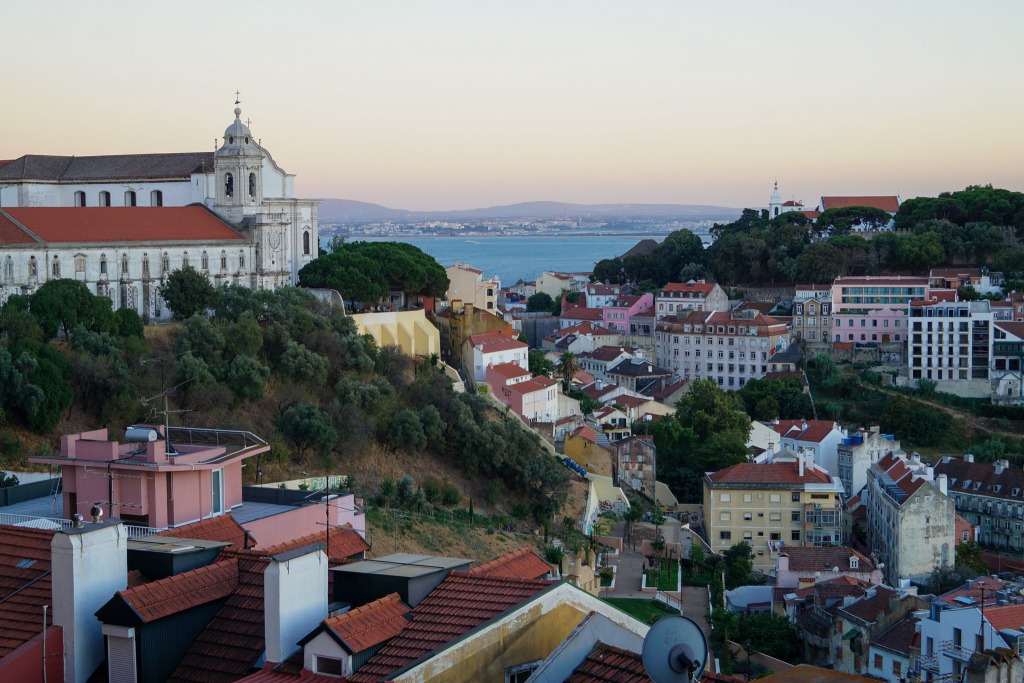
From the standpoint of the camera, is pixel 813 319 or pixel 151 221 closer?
pixel 151 221

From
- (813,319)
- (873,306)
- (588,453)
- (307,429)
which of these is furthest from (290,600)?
(873,306)

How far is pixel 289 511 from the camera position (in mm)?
11086

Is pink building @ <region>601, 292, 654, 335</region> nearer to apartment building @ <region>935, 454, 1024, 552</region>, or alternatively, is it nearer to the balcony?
apartment building @ <region>935, 454, 1024, 552</region>

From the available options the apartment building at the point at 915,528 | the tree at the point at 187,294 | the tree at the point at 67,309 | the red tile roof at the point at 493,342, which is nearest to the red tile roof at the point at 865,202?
the red tile roof at the point at 493,342

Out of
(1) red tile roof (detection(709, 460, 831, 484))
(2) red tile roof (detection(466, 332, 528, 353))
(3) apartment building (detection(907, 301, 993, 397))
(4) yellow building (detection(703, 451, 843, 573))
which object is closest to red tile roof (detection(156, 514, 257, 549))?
(4) yellow building (detection(703, 451, 843, 573))

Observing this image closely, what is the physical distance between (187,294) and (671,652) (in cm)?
2797

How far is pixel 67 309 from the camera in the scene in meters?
28.0

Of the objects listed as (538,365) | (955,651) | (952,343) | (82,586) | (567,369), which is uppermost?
(82,586)

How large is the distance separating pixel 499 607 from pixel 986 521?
33.0m

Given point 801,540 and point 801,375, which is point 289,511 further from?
point 801,375

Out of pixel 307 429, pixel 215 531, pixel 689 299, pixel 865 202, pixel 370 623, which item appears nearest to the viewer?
pixel 370 623

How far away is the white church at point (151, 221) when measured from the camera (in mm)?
32062

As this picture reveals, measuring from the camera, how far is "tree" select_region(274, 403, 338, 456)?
1093 inches

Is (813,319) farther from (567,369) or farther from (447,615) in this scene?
(447,615)
